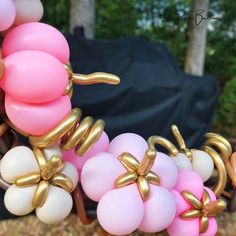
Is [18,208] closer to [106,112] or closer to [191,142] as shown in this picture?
[106,112]

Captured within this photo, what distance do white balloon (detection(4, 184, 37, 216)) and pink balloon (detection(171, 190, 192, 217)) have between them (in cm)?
17

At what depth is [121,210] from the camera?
0.42 metres

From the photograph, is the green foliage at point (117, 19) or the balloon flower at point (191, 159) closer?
the balloon flower at point (191, 159)

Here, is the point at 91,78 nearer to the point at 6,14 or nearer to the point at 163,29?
the point at 6,14

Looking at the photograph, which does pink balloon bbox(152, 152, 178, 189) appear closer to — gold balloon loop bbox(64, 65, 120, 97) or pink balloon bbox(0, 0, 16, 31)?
gold balloon loop bbox(64, 65, 120, 97)

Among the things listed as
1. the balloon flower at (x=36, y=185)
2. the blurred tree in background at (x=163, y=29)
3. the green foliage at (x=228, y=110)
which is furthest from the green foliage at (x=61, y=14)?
the balloon flower at (x=36, y=185)

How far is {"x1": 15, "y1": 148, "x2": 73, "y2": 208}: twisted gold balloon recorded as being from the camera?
427 millimetres

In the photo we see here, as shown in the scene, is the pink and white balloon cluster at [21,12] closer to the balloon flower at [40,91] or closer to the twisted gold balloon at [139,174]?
the balloon flower at [40,91]

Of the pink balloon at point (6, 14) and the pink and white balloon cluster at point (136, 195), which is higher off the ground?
the pink balloon at point (6, 14)

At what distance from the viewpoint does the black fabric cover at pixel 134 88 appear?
1.29 meters

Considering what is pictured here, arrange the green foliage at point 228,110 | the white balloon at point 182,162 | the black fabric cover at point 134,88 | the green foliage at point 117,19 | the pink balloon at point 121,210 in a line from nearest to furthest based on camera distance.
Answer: the pink balloon at point 121,210 < the white balloon at point 182,162 < the black fabric cover at point 134,88 < the green foliage at point 228,110 < the green foliage at point 117,19

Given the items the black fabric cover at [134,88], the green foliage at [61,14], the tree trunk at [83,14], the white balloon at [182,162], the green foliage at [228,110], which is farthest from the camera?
the green foliage at [228,110]

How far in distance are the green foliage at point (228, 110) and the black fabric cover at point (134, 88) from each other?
71 cm

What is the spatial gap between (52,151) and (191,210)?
19 centimetres
